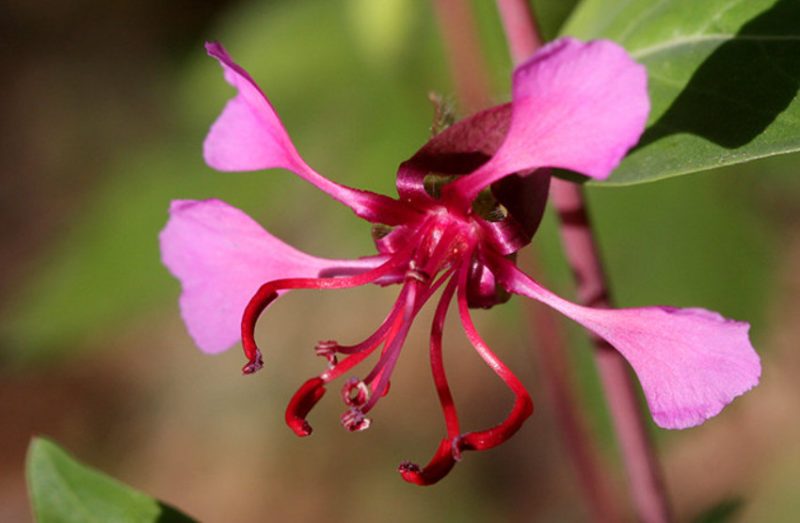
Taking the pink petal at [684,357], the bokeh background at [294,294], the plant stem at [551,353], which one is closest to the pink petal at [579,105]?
the pink petal at [684,357]

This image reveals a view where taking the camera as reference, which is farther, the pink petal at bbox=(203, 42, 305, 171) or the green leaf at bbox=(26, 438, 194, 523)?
the green leaf at bbox=(26, 438, 194, 523)

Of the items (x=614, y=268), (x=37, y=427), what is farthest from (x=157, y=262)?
(x=37, y=427)

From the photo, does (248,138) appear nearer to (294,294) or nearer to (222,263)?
(222,263)

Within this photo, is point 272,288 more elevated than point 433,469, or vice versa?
point 272,288

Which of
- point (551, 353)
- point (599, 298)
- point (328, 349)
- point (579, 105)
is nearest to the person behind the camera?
point (579, 105)

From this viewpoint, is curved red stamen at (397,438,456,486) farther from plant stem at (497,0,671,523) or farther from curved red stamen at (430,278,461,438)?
plant stem at (497,0,671,523)

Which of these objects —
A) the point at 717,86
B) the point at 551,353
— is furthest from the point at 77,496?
the point at 551,353

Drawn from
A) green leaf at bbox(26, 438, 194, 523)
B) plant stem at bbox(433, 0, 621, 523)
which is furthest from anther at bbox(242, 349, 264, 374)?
plant stem at bbox(433, 0, 621, 523)
